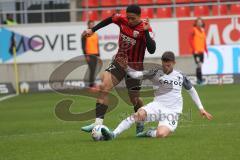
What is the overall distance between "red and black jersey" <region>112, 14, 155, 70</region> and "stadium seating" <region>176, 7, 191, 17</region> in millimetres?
18053

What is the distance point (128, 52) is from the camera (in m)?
12.2

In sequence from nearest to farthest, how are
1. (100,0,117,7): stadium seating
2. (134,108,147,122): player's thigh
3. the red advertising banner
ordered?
(134,108,147,122): player's thigh
the red advertising banner
(100,0,117,7): stadium seating

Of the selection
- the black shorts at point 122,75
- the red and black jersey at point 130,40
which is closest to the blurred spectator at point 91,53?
the black shorts at point 122,75

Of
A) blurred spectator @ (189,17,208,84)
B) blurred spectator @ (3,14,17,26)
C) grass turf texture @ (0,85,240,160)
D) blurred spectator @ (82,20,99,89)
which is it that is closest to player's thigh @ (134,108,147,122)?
grass turf texture @ (0,85,240,160)

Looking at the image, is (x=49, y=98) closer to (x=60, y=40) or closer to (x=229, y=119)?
(x=60, y=40)

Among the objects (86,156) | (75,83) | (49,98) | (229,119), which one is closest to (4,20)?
(75,83)

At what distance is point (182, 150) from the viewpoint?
1016cm

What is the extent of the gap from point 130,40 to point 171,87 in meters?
1.06

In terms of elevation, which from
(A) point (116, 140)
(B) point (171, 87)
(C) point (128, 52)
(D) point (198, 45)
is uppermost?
(C) point (128, 52)

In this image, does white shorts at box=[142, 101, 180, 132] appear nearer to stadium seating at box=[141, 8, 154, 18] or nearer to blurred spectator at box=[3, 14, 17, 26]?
blurred spectator at box=[3, 14, 17, 26]

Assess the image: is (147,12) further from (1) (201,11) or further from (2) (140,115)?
(2) (140,115)

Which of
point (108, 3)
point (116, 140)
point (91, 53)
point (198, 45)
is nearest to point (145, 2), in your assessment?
point (108, 3)

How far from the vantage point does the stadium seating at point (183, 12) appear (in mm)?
30109

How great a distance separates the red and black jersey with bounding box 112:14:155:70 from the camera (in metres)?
12.0
